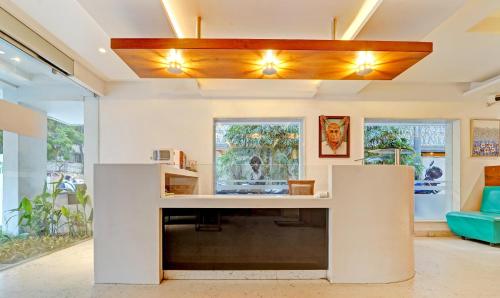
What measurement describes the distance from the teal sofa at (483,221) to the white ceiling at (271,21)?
92.9 inches

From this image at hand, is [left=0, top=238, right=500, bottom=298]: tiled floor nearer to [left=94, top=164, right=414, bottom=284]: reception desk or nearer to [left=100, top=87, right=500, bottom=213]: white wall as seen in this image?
[left=94, top=164, right=414, bottom=284]: reception desk

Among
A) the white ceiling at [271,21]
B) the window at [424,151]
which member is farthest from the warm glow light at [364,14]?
the window at [424,151]

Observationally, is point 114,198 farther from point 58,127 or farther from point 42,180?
point 58,127

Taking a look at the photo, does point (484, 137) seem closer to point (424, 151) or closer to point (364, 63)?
point (424, 151)

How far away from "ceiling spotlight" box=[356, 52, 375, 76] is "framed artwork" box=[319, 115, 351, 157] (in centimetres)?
249

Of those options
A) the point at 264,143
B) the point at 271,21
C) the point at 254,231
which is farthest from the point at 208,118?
the point at 254,231

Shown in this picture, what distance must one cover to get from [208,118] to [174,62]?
2664mm

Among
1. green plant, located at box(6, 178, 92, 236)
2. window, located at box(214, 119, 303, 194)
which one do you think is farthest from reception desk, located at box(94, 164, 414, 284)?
window, located at box(214, 119, 303, 194)

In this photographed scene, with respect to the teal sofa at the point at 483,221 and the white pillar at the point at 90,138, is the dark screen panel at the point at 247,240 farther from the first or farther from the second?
the teal sofa at the point at 483,221

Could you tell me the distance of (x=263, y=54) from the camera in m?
2.62

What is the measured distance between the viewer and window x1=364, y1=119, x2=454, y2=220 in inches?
223

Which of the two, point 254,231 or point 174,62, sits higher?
point 174,62

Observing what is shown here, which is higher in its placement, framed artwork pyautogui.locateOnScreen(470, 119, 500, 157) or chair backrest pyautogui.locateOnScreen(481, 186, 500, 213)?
framed artwork pyautogui.locateOnScreen(470, 119, 500, 157)

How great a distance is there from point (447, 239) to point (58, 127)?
6.72m
